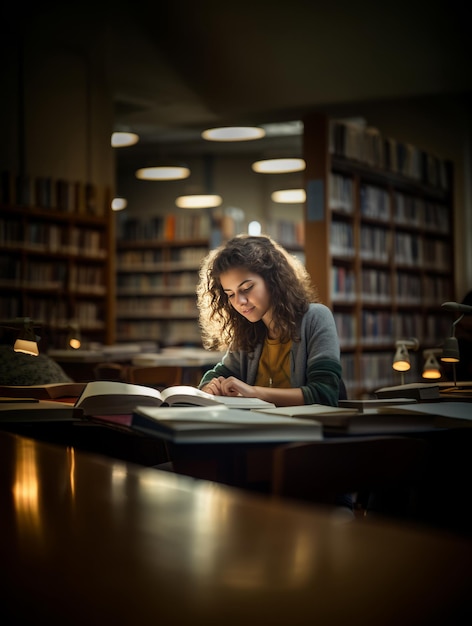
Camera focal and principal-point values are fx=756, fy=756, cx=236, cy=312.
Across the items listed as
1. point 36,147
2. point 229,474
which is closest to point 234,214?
point 36,147

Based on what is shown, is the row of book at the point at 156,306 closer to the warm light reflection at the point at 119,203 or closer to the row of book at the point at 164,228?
the row of book at the point at 164,228

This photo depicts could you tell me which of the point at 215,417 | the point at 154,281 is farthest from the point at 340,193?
the point at 154,281

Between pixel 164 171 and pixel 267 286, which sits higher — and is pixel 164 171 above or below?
above

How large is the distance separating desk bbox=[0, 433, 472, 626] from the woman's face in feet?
5.40

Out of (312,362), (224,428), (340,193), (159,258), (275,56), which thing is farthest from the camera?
(159,258)

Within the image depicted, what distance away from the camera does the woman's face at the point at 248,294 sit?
2.57 m

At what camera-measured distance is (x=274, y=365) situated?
102 inches

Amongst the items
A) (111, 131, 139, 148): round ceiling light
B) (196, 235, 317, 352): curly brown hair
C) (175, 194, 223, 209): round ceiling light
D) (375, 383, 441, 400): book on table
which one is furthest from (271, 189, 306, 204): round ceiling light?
(375, 383, 441, 400): book on table

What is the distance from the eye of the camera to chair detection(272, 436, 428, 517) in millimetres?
1186

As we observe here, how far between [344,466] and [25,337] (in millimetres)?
1323

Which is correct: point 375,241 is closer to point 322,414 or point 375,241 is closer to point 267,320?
point 267,320

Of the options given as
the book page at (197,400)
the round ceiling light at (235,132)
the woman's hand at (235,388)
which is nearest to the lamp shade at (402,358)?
the woman's hand at (235,388)

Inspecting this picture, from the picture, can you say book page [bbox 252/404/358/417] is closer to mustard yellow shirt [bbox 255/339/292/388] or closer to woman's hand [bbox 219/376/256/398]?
woman's hand [bbox 219/376/256/398]

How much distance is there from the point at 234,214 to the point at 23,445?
9833 millimetres
